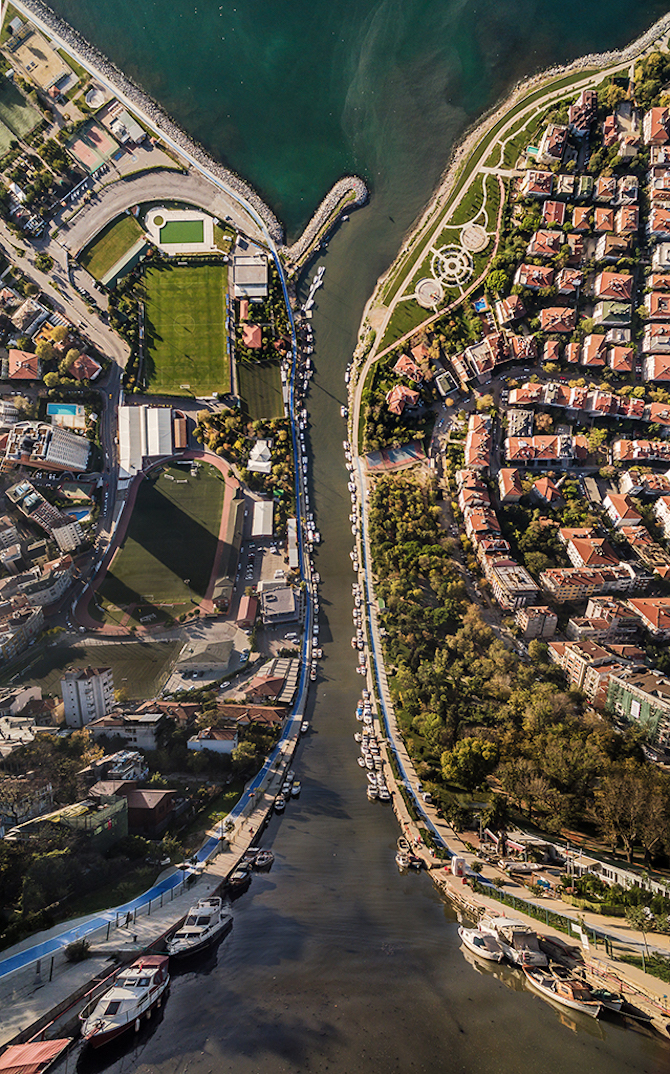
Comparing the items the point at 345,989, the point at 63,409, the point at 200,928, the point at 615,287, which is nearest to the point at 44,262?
the point at 63,409

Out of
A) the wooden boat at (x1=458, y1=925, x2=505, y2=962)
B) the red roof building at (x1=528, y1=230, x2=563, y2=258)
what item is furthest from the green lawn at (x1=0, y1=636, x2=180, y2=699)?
the red roof building at (x1=528, y1=230, x2=563, y2=258)

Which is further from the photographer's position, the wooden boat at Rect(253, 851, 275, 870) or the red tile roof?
the red tile roof

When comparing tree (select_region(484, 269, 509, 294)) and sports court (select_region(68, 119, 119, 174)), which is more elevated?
sports court (select_region(68, 119, 119, 174))

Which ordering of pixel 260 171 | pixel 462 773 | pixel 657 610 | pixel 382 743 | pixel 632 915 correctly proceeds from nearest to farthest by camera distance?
pixel 632 915 → pixel 462 773 → pixel 382 743 → pixel 657 610 → pixel 260 171

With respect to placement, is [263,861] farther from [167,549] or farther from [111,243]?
[111,243]

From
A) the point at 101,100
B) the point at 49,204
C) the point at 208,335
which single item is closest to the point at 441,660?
the point at 208,335

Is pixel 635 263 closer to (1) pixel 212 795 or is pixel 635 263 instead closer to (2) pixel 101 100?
(2) pixel 101 100

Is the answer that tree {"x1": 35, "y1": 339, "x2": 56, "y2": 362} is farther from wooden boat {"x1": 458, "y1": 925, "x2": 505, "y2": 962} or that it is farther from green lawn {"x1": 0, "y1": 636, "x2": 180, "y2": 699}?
wooden boat {"x1": 458, "y1": 925, "x2": 505, "y2": 962}
